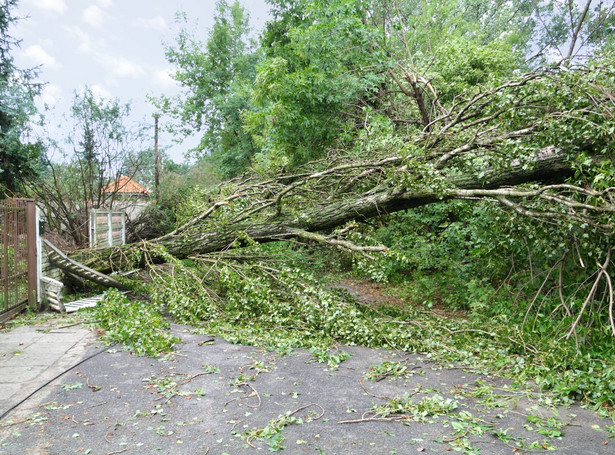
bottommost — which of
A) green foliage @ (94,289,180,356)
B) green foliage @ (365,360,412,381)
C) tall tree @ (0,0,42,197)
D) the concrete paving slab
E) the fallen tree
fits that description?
green foliage @ (365,360,412,381)

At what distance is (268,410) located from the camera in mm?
3086

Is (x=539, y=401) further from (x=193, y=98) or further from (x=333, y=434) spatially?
(x=193, y=98)

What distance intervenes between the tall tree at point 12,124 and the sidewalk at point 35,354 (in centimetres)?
648

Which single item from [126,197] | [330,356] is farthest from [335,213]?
[126,197]

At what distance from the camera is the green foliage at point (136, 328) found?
441 centimetres

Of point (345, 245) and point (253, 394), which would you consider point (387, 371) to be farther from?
point (345, 245)

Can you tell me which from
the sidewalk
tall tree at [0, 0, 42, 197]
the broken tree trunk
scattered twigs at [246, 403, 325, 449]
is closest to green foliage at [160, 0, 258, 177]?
tall tree at [0, 0, 42, 197]

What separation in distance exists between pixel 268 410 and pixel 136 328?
2299 millimetres

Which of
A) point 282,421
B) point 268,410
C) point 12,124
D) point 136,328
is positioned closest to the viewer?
point 282,421

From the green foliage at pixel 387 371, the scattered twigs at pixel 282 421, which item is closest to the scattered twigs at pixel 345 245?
the green foliage at pixel 387 371

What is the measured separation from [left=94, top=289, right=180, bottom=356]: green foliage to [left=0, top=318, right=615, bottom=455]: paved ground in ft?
0.74

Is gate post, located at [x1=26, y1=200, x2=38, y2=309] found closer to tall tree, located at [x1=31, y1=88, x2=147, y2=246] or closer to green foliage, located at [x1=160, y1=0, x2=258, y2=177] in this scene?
tall tree, located at [x1=31, y1=88, x2=147, y2=246]

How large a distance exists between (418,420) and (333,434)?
0.62 meters

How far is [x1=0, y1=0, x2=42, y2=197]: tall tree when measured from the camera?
1020cm
